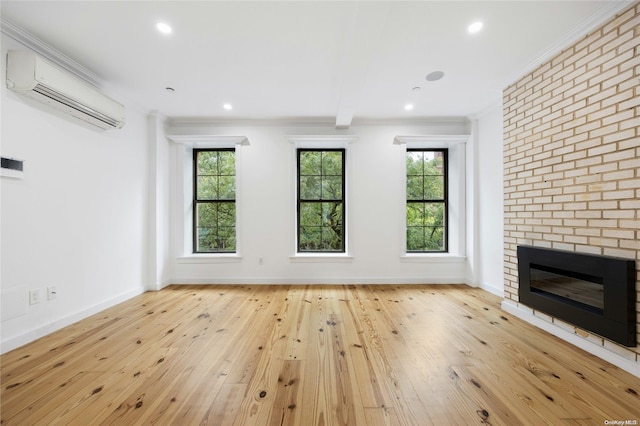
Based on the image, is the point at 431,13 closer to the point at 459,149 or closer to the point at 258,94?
the point at 258,94

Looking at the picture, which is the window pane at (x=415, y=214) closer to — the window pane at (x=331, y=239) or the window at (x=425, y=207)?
the window at (x=425, y=207)

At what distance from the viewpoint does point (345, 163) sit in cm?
416

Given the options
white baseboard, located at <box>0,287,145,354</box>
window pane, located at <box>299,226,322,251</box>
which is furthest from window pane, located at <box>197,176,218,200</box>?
white baseboard, located at <box>0,287,145,354</box>

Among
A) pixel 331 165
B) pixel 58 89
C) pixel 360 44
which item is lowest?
pixel 331 165

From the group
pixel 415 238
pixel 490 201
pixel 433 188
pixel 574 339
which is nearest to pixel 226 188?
pixel 415 238

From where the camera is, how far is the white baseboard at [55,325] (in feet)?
6.42

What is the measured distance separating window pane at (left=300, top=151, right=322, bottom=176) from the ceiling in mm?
1086

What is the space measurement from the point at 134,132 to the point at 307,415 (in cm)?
380

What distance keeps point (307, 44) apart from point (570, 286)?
9.97 feet

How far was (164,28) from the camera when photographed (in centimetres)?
198

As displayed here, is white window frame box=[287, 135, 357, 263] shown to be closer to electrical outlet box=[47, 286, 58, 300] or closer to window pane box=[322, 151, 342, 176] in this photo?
window pane box=[322, 151, 342, 176]

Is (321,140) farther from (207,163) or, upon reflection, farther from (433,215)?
(433,215)

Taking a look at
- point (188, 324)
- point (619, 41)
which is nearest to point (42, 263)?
point (188, 324)

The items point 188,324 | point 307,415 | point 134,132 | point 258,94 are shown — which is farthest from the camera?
point 134,132
